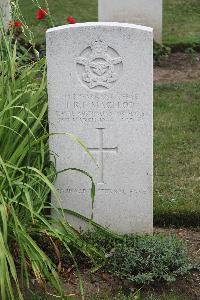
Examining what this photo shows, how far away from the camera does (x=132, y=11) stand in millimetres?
10766

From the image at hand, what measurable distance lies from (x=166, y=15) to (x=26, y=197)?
9210mm

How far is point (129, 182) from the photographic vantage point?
17.0 feet

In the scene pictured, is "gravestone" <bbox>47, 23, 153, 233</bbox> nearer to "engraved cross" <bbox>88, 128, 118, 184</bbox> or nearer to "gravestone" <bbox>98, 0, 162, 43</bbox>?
"engraved cross" <bbox>88, 128, 118, 184</bbox>

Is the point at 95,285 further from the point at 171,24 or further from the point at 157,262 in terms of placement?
the point at 171,24

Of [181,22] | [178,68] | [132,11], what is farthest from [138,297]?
[181,22]

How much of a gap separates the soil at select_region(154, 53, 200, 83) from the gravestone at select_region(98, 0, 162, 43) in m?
0.55

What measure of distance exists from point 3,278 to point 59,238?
0.46 meters

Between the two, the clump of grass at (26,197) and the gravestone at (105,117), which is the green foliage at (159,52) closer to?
the clump of grass at (26,197)

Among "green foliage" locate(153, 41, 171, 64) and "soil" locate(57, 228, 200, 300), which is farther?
"green foliage" locate(153, 41, 171, 64)

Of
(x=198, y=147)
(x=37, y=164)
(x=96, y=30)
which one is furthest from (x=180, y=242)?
(x=198, y=147)

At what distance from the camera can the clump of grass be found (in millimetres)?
4543

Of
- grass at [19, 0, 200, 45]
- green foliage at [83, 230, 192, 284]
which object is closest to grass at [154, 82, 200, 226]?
green foliage at [83, 230, 192, 284]

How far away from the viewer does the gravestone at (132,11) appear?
10.7 m

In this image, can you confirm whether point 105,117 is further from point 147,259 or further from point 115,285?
point 115,285
